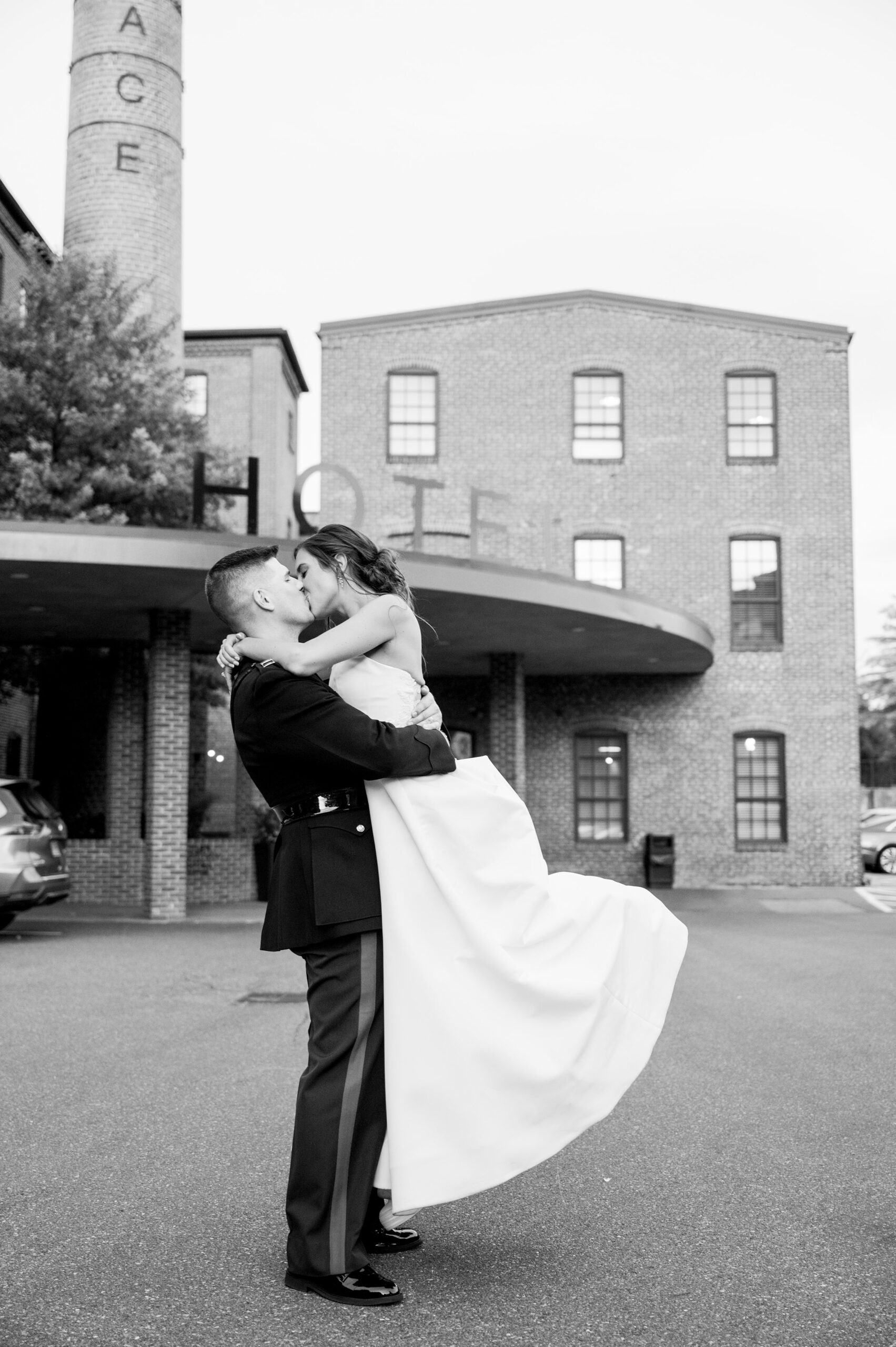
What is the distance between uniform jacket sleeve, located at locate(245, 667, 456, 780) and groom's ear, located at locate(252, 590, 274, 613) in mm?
227

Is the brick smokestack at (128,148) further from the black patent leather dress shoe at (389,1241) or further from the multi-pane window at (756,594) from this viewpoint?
the black patent leather dress shoe at (389,1241)

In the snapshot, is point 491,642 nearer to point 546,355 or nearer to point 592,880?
point 546,355

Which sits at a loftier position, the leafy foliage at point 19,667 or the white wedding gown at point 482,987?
the leafy foliage at point 19,667

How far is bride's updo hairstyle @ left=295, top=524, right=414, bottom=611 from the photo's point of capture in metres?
3.73

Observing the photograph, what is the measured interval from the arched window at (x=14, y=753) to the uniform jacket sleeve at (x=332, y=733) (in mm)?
27944

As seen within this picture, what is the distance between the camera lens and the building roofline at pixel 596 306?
24859 mm

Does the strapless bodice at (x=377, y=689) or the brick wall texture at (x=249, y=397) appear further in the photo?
the brick wall texture at (x=249, y=397)

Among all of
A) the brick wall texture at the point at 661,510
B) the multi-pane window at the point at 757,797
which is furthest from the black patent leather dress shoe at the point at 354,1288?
the multi-pane window at the point at 757,797

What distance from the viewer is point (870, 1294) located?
334cm

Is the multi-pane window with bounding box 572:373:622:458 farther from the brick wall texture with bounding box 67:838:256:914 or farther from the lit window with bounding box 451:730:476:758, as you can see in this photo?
the brick wall texture with bounding box 67:838:256:914

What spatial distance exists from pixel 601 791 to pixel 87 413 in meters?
11.3

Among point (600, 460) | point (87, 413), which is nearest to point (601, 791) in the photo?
point (600, 460)

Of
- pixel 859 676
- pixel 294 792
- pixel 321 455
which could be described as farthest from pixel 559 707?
pixel 859 676

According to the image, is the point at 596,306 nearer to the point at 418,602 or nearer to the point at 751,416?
the point at 751,416
